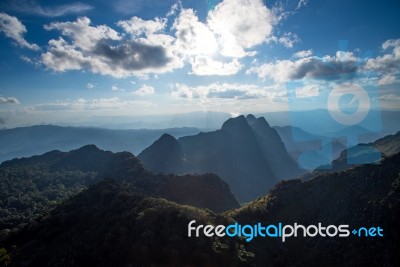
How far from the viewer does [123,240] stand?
169 ft

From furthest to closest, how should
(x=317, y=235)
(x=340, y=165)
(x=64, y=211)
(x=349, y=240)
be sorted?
(x=340, y=165)
(x=64, y=211)
(x=317, y=235)
(x=349, y=240)

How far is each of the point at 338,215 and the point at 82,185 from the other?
13797 cm

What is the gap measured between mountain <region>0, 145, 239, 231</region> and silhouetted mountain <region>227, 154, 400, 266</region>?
52.2 meters

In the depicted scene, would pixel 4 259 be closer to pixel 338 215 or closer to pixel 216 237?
pixel 216 237

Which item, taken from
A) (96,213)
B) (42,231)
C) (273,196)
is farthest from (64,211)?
(273,196)

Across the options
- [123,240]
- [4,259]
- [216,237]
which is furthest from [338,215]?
[4,259]

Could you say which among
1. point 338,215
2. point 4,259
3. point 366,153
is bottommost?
point 4,259

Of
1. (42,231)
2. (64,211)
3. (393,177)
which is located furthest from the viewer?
(64,211)

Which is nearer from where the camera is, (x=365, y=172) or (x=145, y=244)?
(x=145, y=244)

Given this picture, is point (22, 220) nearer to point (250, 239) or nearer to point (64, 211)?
point (64, 211)

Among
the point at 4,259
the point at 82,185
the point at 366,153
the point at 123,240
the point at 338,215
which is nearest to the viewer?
the point at 123,240

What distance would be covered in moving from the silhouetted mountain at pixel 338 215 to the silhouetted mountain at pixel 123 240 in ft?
36.1

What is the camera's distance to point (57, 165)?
638 feet

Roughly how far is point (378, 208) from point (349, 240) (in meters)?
9.65
